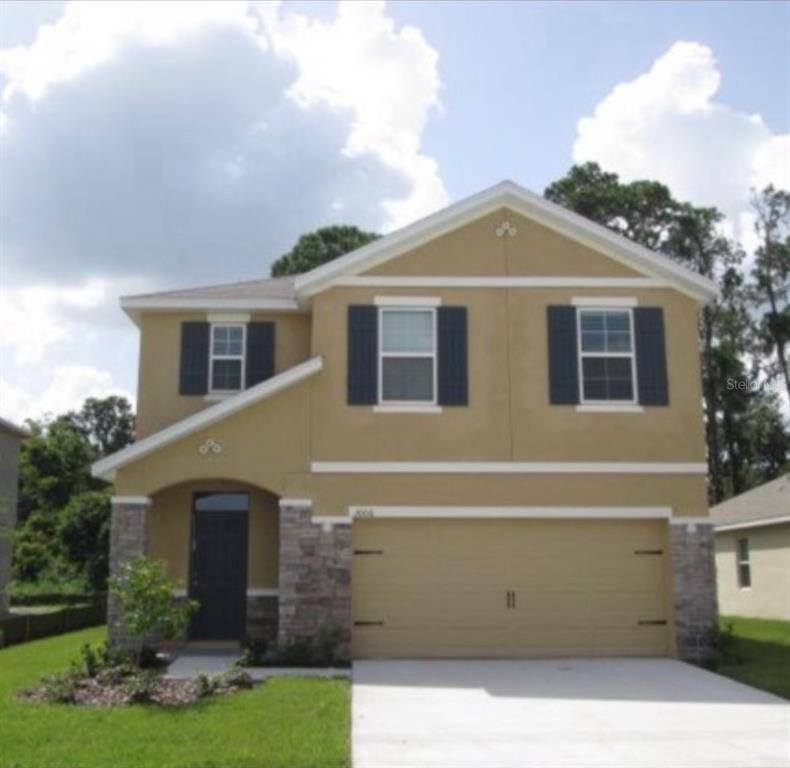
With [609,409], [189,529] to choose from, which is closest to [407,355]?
[609,409]

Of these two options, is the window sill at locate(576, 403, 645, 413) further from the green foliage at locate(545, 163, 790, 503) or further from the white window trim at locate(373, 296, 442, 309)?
the green foliage at locate(545, 163, 790, 503)

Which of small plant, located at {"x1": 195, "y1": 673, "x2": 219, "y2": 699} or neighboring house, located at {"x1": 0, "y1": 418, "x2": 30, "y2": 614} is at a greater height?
neighboring house, located at {"x1": 0, "y1": 418, "x2": 30, "y2": 614}

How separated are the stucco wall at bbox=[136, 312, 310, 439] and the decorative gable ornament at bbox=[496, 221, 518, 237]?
158 inches

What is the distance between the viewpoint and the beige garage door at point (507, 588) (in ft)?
53.3

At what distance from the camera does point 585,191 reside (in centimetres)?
4350

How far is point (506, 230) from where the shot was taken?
57.2 ft

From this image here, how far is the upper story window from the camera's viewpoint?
2709 cm

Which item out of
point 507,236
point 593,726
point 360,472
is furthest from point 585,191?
point 593,726

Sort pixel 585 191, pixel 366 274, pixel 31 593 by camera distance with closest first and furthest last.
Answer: pixel 366 274 < pixel 31 593 < pixel 585 191

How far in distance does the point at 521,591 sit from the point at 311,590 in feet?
11.3

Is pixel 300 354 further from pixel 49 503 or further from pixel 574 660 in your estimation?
pixel 49 503

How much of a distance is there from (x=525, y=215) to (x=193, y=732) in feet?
35.1

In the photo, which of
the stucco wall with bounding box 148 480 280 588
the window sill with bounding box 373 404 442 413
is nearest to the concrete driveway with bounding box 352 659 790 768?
the stucco wall with bounding box 148 480 280 588

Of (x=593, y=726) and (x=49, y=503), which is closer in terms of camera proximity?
(x=593, y=726)
